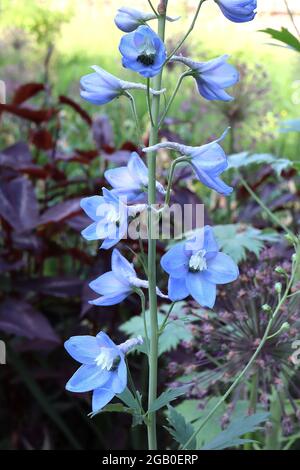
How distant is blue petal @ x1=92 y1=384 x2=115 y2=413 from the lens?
1051mm

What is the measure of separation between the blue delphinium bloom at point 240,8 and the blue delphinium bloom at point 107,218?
335mm

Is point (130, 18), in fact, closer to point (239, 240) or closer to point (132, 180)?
point (132, 180)

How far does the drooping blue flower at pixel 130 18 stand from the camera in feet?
3.62

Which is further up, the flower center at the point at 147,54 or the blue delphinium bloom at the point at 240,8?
the blue delphinium bloom at the point at 240,8

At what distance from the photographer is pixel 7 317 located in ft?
6.61

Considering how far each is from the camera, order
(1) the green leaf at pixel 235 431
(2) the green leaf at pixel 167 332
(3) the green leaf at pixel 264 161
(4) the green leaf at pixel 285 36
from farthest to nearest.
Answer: (3) the green leaf at pixel 264 161
(2) the green leaf at pixel 167 332
(4) the green leaf at pixel 285 36
(1) the green leaf at pixel 235 431

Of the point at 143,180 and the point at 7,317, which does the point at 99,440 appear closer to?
the point at 7,317

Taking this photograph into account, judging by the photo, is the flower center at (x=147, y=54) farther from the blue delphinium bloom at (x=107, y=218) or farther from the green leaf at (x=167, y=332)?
the green leaf at (x=167, y=332)

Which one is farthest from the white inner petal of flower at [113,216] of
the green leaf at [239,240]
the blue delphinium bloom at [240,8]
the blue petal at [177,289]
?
the green leaf at [239,240]

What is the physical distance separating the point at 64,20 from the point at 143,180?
701cm

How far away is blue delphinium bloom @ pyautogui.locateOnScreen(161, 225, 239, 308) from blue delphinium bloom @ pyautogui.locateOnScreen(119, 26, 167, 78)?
245 millimetres

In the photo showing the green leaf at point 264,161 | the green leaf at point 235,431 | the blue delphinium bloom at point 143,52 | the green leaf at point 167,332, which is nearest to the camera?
the blue delphinium bloom at point 143,52

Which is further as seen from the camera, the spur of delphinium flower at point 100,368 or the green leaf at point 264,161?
the green leaf at point 264,161
